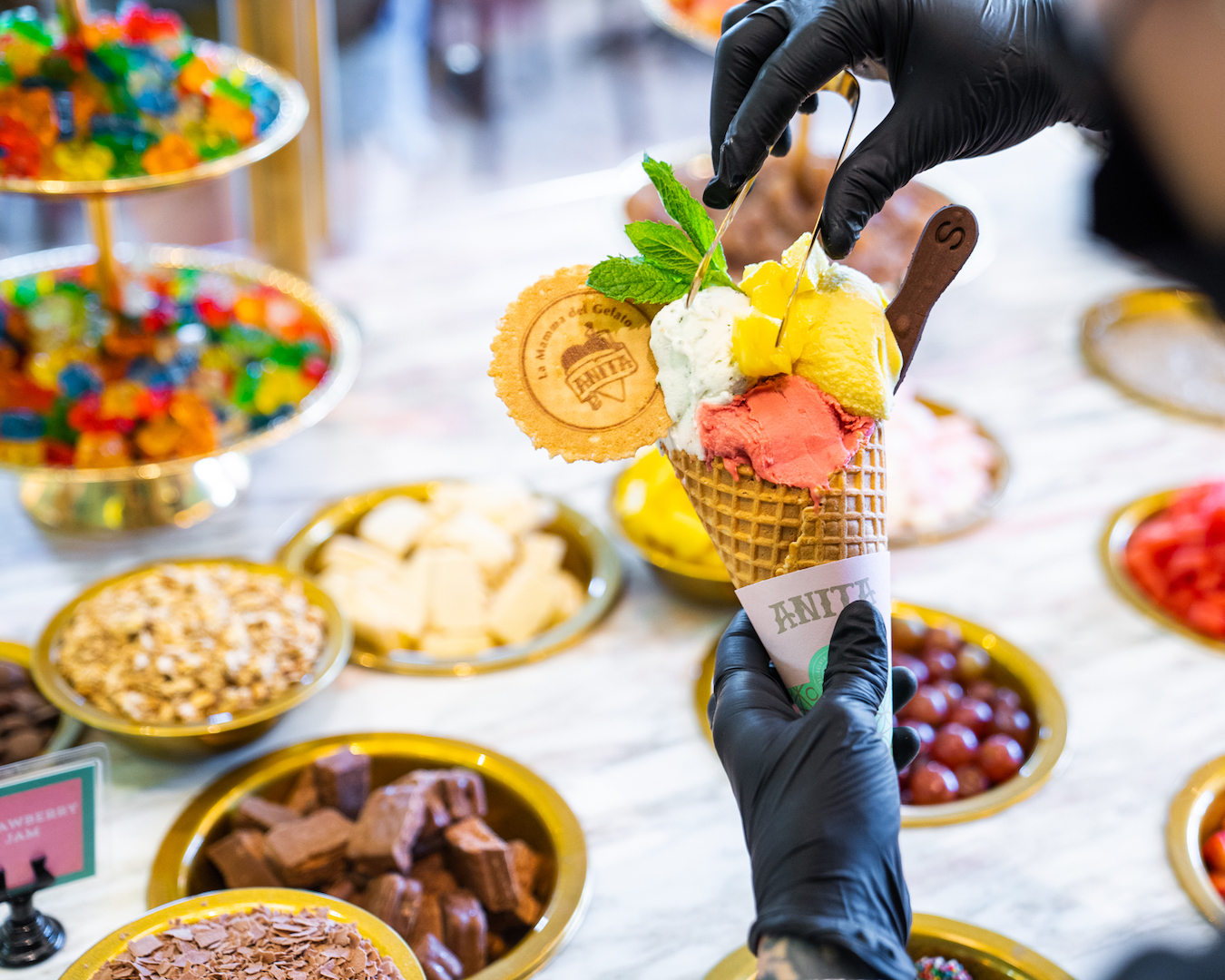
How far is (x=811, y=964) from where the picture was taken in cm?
100

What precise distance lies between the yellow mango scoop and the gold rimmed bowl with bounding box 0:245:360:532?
102 cm

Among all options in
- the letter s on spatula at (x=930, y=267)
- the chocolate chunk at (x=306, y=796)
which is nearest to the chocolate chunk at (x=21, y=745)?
the chocolate chunk at (x=306, y=796)

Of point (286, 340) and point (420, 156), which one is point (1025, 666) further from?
point (420, 156)

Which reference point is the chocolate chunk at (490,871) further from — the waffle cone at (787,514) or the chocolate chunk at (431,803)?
the waffle cone at (787,514)

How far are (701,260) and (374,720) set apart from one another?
98cm

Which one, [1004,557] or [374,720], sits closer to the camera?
[374,720]

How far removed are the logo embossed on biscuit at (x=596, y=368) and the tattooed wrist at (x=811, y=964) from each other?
0.56 m

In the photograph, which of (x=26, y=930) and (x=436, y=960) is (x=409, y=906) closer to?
(x=436, y=960)

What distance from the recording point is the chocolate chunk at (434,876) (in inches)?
61.0

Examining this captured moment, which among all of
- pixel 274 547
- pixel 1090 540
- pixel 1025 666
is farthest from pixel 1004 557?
pixel 274 547

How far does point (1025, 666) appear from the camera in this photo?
6.33 ft

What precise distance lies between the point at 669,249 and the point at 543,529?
1119mm

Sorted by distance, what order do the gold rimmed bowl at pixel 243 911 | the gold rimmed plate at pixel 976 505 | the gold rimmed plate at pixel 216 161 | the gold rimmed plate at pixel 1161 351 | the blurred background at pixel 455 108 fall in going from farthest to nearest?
the blurred background at pixel 455 108, the gold rimmed plate at pixel 1161 351, the gold rimmed plate at pixel 976 505, the gold rimmed plate at pixel 216 161, the gold rimmed bowl at pixel 243 911

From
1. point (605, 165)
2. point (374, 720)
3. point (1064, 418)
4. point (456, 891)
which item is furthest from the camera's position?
point (605, 165)
